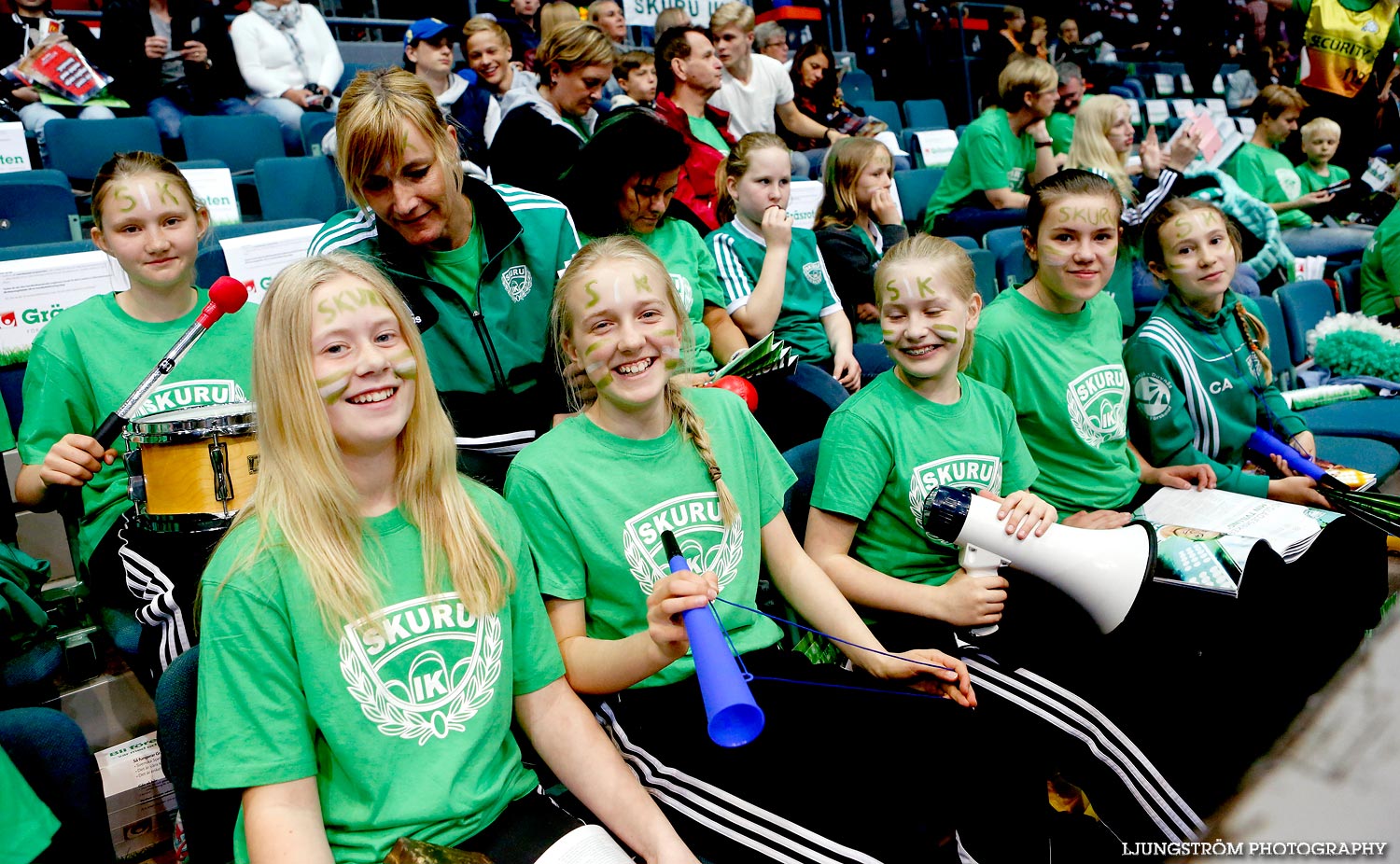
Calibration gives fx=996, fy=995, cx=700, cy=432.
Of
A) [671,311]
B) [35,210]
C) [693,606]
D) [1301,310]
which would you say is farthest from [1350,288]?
[35,210]

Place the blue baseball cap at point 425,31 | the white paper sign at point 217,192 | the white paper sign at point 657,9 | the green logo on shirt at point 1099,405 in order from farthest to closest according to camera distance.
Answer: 1. the white paper sign at point 657,9
2. the blue baseball cap at point 425,31
3. the white paper sign at point 217,192
4. the green logo on shirt at point 1099,405

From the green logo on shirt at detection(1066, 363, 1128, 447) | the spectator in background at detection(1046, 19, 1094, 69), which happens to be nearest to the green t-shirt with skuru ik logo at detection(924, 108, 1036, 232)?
the green logo on shirt at detection(1066, 363, 1128, 447)

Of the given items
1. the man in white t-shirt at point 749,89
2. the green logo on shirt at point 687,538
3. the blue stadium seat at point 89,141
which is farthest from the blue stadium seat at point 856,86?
the green logo on shirt at point 687,538

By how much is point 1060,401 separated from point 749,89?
4.01 m

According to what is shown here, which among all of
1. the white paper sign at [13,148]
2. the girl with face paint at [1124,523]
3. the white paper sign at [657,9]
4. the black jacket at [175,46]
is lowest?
the girl with face paint at [1124,523]

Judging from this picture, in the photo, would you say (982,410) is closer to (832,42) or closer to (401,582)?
(401,582)

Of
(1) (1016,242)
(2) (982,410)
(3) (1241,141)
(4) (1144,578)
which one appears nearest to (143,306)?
(2) (982,410)

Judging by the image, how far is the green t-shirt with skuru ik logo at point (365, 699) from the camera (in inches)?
51.3

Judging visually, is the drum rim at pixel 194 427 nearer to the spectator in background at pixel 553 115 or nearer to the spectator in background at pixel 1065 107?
the spectator in background at pixel 553 115

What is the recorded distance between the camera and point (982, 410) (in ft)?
7.22

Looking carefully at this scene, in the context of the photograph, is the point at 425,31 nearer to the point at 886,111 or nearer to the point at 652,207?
the point at 652,207

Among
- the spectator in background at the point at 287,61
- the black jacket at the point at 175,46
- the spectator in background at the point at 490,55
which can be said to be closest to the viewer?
the spectator in background at the point at 490,55

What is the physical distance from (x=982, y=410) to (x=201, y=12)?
526 cm

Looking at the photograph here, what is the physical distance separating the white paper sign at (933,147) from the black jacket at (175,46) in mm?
4512
